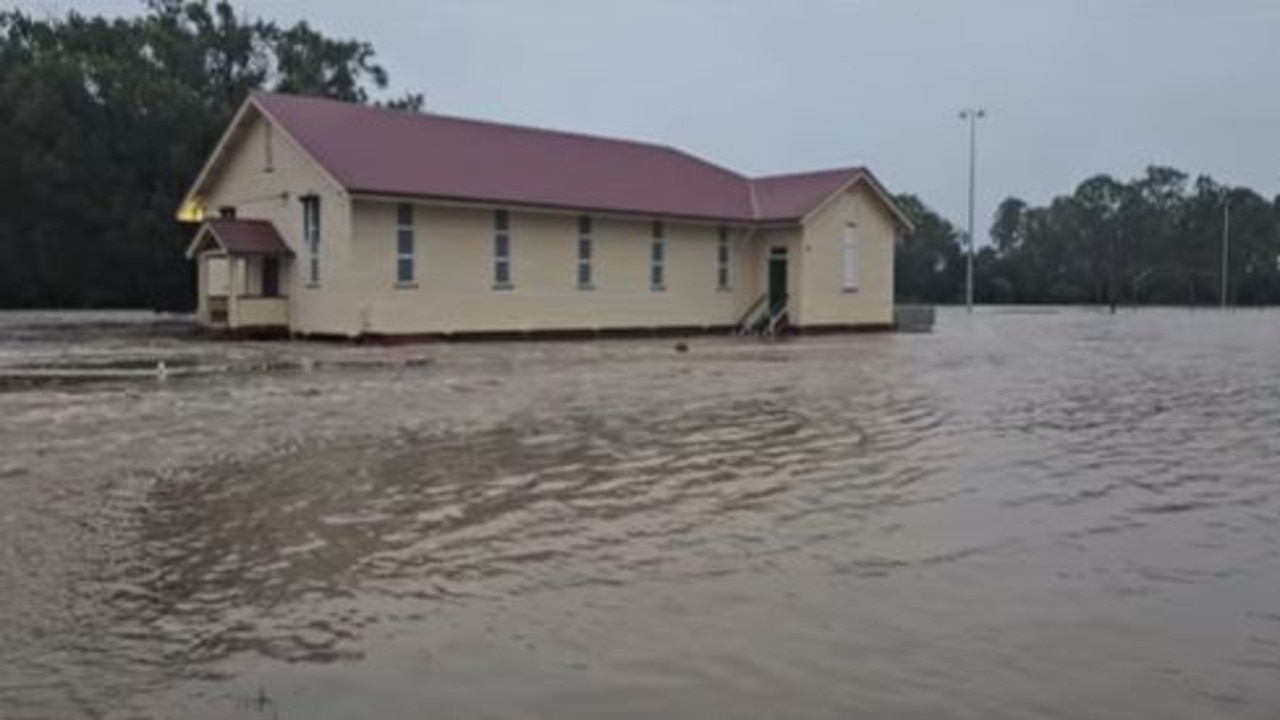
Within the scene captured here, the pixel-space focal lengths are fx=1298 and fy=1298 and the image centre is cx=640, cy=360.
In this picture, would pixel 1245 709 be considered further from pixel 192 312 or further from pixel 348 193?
pixel 192 312

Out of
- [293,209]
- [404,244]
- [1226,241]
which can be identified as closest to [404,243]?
[404,244]

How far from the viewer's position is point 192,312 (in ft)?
157

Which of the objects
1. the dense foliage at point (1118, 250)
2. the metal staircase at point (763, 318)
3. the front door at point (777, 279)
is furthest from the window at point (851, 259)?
the dense foliage at point (1118, 250)

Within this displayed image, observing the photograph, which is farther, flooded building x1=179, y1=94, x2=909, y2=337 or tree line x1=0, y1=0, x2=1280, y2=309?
tree line x1=0, y1=0, x2=1280, y2=309

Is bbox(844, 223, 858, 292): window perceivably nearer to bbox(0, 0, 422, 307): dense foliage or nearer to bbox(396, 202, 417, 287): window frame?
bbox(396, 202, 417, 287): window frame

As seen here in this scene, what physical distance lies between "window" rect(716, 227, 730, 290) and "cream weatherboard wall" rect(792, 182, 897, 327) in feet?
6.77

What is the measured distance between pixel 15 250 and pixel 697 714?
4998 cm

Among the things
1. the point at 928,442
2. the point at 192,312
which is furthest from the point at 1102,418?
the point at 192,312

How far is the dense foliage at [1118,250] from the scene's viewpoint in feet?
302

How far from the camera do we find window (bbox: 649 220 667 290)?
1401 inches

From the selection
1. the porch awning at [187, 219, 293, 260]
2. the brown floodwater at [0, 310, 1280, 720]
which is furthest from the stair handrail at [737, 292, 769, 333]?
the brown floodwater at [0, 310, 1280, 720]

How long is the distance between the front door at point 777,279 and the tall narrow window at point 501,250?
9.63 metres

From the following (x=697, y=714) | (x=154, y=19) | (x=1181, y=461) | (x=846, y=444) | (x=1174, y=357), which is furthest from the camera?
(x=154, y=19)

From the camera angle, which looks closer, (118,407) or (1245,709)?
(1245,709)
